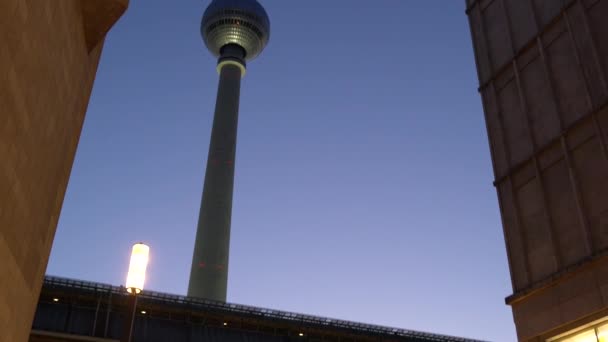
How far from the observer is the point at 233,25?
135875 millimetres

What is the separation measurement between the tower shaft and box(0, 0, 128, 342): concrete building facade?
7725 cm

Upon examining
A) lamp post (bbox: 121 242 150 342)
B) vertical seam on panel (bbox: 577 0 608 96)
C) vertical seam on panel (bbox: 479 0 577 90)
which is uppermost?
vertical seam on panel (bbox: 479 0 577 90)

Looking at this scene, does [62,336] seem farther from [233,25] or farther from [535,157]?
[233,25]

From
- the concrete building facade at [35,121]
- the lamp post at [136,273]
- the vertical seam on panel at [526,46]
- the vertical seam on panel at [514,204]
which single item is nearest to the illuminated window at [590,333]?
the vertical seam on panel at [514,204]

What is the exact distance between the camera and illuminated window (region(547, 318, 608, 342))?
21125mm

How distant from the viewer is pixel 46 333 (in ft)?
129

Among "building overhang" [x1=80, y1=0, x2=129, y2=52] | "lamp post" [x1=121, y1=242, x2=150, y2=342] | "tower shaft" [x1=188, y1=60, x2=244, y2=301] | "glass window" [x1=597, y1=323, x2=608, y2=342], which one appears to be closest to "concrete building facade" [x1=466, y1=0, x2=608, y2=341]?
"glass window" [x1=597, y1=323, x2=608, y2=342]

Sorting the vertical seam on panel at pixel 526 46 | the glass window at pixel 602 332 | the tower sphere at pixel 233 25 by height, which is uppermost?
the tower sphere at pixel 233 25

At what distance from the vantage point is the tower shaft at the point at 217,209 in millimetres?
97794

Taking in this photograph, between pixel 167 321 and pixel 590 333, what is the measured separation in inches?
1323

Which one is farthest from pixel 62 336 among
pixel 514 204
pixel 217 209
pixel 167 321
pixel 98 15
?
pixel 217 209

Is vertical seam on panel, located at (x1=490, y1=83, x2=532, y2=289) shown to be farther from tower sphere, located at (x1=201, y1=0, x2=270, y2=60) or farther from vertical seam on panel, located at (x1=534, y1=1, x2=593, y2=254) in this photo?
tower sphere, located at (x1=201, y1=0, x2=270, y2=60)

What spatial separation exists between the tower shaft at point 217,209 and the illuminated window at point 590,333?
7468cm

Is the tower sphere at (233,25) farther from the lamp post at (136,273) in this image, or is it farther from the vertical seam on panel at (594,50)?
the lamp post at (136,273)
